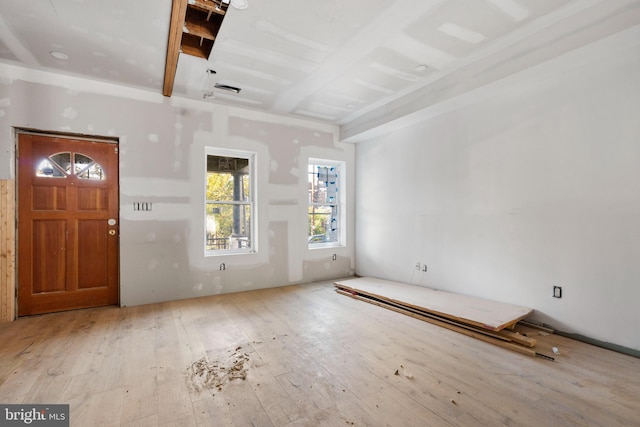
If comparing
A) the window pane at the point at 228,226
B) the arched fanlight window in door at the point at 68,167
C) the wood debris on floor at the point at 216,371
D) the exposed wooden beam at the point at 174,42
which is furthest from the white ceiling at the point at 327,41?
the wood debris on floor at the point at 216,371

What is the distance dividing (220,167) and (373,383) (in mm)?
3790

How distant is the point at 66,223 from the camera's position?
3625mm

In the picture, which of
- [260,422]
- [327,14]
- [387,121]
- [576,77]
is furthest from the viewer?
[387,121]

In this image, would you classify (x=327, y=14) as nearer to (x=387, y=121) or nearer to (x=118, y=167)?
(x=387, y=121)

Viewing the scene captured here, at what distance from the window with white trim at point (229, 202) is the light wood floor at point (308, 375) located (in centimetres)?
146

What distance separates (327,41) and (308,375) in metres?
3.03

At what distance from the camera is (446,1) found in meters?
2.29

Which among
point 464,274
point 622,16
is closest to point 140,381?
point 464,274

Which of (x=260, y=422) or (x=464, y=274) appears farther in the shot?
(x=464, y=274)

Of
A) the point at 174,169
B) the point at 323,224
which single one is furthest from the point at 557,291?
the point at 174,169

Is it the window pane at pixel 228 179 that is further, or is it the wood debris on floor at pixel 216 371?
the window pane at pixel 228 179

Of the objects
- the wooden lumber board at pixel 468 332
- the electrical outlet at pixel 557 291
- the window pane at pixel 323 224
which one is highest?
the window pane at pixel 323 224

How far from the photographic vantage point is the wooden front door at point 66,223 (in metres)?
3.44

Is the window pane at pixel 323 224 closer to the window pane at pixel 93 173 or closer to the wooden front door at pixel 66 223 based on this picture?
the wooden front door at pixel 66 223
